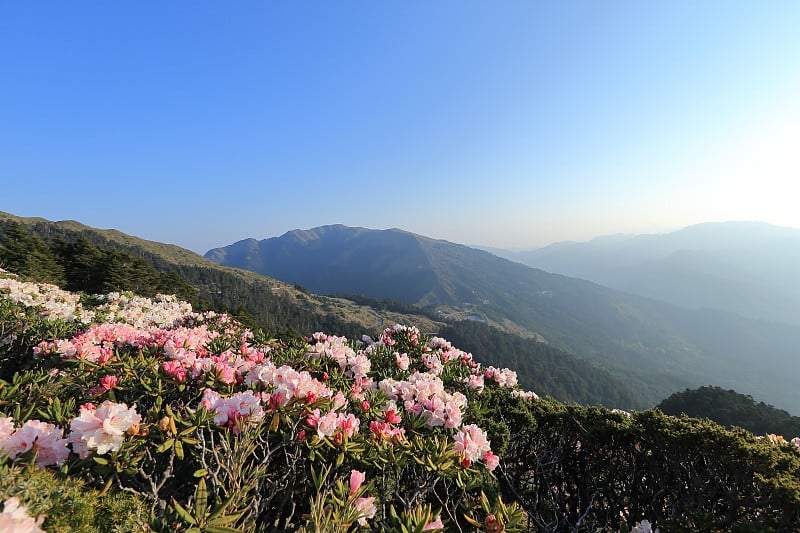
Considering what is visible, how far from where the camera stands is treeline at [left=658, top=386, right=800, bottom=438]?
28.9 m

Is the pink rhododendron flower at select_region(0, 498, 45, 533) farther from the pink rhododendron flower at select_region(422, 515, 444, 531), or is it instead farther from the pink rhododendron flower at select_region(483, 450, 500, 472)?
the pink rhododendron flower at select_region(483, 450, 500, 472)

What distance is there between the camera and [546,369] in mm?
106750

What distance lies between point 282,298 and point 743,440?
123 meters

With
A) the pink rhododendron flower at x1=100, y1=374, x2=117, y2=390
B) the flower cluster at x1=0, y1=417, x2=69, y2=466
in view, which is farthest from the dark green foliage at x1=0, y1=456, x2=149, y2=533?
the pink rhododendron flower at x1=100, y1=374, x2=117, y2=390

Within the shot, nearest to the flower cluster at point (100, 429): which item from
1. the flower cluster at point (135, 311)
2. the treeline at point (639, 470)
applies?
the treeline at point (639, 470)

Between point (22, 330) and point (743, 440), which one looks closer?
point (743, 440)

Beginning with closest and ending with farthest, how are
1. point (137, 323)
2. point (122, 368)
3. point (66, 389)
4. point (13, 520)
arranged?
point (13, 520)
point (66, 389)
point (122, 368)
point (137, 323)

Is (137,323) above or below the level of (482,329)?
above

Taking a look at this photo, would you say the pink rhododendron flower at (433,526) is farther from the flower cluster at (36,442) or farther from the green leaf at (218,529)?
the flower cluster at (36,442)

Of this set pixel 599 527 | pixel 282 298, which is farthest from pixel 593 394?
pixel 599 527

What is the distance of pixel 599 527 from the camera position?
14.6 ft

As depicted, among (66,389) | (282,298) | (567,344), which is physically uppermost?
(66,389)

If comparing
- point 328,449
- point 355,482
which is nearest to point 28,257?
point 328,449

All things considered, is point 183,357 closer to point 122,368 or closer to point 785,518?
point 122,368
